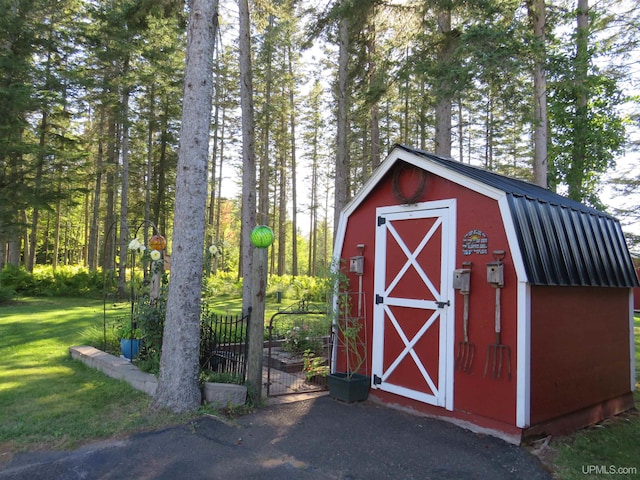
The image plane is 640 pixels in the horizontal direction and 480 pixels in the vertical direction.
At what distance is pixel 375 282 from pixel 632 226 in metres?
21.7

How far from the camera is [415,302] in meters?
5.17

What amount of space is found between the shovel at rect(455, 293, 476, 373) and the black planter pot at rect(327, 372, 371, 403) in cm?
133

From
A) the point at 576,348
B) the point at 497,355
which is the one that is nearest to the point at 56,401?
the point at 497,355

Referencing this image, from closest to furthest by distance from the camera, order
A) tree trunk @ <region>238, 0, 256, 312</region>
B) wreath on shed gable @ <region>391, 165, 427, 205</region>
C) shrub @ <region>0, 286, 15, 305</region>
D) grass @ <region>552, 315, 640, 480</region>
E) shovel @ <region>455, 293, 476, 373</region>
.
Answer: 1. grass @ <region>552, 315, 640, 480</region>
2. shovel @ <region>455, 293, 476, 373</region>
3. wreath on shed gable @ <region>391, 165, 427, 205</region>
4. tree trunk @ <region>238, 0, 256, 312</region>
5. shrub @ <region>0, 286, 15, 305</region>

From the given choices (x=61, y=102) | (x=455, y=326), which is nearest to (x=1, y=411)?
(x=455, y=326)

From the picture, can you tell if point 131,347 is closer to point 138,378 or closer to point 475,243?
point 138,378

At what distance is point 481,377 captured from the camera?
14.6ft

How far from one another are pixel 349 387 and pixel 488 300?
Result: 2.02 meters

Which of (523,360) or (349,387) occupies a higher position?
(523,360)

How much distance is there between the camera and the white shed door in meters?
4.86

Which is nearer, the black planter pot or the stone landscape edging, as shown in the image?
the stone landscape edging

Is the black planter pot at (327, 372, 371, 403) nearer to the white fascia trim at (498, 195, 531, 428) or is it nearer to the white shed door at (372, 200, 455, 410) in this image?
the white shed door at (372, 200, 455, 410)

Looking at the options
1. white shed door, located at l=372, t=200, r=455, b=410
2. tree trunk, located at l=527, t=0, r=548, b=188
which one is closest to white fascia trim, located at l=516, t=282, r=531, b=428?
white shed door, located at l=372, t=200, r=455, b=410

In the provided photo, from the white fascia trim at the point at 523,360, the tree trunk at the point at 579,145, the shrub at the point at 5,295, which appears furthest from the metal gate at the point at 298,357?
the shrub at the point at 5,295
